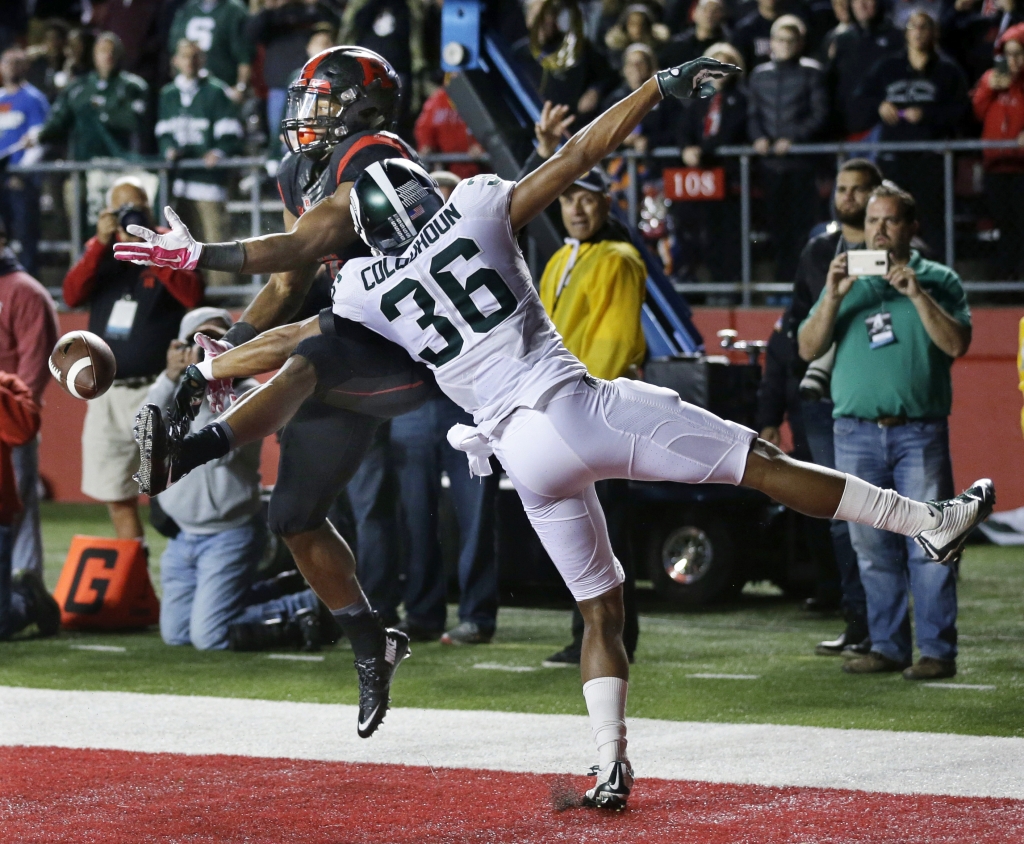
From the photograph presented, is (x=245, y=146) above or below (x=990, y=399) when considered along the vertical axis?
above

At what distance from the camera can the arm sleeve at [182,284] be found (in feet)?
28.6

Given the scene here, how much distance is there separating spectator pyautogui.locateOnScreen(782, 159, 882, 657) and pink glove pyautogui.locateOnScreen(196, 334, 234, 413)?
2.93 m

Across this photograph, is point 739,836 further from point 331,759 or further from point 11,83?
point 11,83

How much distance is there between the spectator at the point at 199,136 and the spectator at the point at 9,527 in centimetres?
504

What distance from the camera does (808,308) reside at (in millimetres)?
7707

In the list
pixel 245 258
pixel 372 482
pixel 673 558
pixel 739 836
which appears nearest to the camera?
pixel 739 836

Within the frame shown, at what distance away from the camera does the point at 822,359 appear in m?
7.56

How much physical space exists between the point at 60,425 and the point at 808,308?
8.44 m

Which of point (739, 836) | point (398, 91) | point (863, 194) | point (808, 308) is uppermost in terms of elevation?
point (398, 91)

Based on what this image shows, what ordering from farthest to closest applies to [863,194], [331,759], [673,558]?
[673,558], [863,194], [331,759]

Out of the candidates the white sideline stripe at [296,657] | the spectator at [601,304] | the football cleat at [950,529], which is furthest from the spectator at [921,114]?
the football cleat at [950,529]

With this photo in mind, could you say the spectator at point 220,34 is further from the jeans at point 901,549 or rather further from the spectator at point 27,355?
the jeans at point 901,549

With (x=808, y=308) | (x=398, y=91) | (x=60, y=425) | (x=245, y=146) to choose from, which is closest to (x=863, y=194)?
(x=808, y=308)

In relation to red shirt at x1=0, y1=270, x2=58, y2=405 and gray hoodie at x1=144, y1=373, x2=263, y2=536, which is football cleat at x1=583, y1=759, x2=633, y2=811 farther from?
red shirt at x1=0, y1=270, x2=58, y2=405
